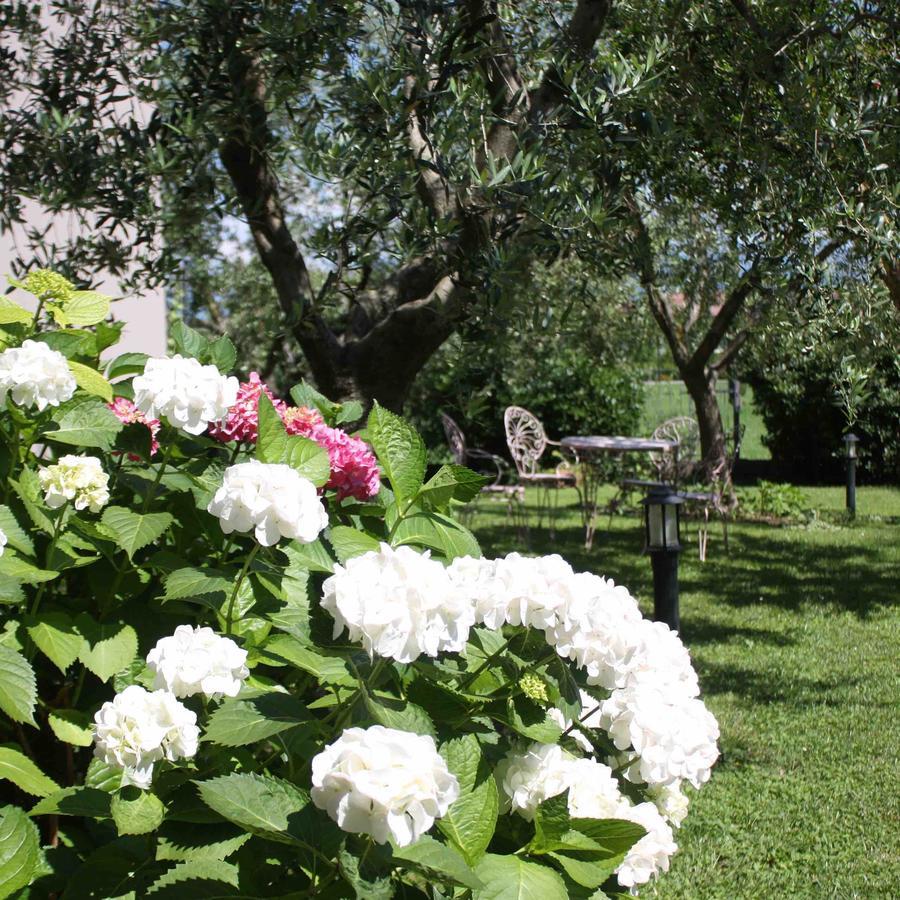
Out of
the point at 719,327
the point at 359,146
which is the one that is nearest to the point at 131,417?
the point at 359,146

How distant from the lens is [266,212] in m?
3.96

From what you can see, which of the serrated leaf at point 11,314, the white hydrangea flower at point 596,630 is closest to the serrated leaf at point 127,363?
the serrated leaf at point 11,314

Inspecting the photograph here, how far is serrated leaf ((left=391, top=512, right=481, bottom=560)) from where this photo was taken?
1.72 metres

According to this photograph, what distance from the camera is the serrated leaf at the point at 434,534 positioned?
1.72 meters

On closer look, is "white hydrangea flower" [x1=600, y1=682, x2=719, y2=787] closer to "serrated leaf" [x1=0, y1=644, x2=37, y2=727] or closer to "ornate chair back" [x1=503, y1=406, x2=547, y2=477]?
"serrated leaf" [x1=0, y1=644, x2=37, y2=727]

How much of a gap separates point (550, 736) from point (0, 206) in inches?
128

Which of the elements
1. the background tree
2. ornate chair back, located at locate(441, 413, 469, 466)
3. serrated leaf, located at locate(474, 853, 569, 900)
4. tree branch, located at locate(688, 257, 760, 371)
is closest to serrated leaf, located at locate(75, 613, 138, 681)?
serrated leaf, located at locate(474, 853, 569, 900)

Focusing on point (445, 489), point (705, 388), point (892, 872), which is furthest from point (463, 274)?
point (705, 388)

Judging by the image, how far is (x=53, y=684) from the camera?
1.99 meters

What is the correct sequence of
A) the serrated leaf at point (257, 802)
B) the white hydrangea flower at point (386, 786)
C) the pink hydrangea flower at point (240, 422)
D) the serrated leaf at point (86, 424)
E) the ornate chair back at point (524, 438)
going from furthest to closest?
the ornate chair back at point (524, 438), the pink hydrangea flower at point (240, 422), the serrated leaf at point (86, 424), the serrated leaf at point (257, 802), the white hydrangea flower at point (386, 786)

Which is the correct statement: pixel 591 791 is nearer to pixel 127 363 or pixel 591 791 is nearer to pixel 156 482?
pixel 156 482

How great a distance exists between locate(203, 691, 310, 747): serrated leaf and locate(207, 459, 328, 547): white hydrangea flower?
0.22 meters

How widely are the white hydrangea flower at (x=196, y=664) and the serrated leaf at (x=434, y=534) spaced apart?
1.30ft

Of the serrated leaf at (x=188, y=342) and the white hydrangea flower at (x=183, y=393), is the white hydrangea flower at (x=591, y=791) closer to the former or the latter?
the white hydrangea flower at (x=183, y=393)
